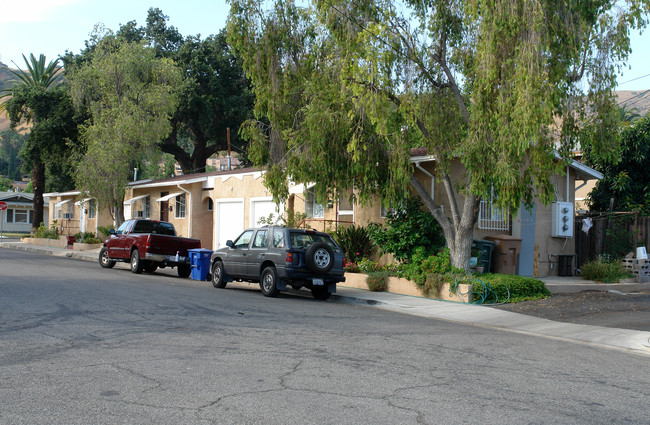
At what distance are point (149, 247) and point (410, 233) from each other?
341 inches

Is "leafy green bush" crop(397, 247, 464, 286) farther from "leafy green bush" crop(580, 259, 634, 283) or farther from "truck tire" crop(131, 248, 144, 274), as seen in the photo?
"truck tire" crop(131, 248, 144, 274)

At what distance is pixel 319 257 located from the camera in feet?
47.6

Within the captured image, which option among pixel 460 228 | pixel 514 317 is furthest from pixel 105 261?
pixel 514 317

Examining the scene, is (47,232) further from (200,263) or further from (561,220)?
(561,220)

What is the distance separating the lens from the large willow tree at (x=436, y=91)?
12594mm

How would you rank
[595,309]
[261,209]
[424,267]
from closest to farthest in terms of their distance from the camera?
1. [595,309]
2. [424,267]
3. [261,209]

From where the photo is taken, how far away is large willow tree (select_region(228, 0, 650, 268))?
12594 millimetres

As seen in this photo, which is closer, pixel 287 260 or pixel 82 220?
pixel 287 260

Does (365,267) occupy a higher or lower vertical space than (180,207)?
lower

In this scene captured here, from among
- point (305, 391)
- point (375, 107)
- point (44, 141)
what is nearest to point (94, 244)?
point (44, 141)

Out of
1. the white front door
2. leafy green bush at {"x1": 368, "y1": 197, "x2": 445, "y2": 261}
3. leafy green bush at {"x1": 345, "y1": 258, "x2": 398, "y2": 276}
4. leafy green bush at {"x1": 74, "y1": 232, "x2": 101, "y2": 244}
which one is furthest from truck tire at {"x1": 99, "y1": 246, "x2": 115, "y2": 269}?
the white front door

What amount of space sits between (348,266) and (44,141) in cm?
2542

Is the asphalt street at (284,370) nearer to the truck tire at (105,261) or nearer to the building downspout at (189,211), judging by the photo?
the truck tire at (105,261)

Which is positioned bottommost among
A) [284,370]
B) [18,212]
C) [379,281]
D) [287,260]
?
[284,370]
